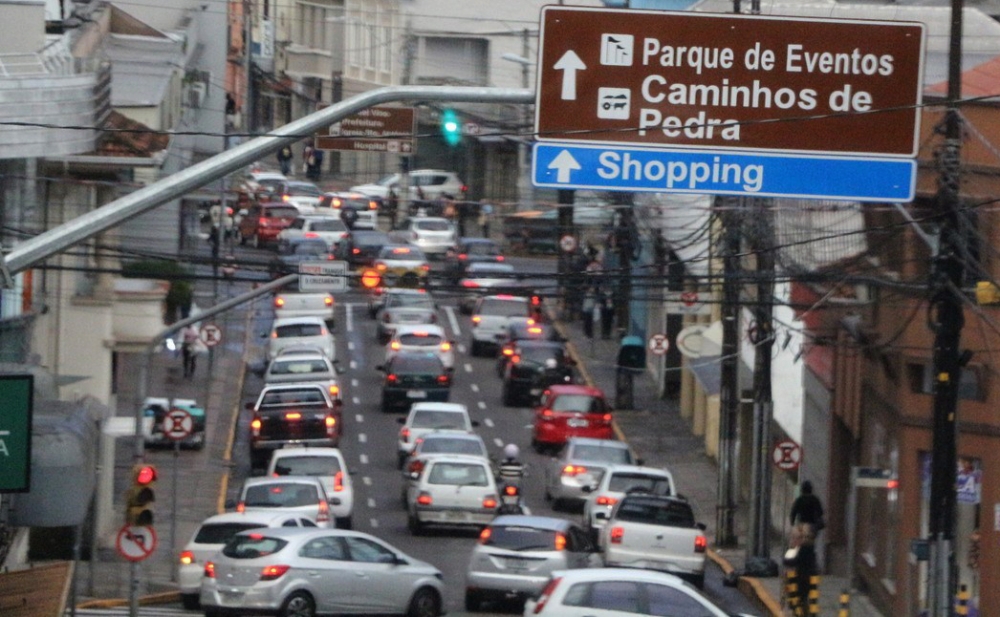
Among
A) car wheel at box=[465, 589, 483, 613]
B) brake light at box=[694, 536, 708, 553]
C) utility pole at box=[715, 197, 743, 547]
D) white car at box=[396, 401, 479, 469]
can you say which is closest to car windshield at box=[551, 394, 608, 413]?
white car at box=[396, 401, 479, 469]

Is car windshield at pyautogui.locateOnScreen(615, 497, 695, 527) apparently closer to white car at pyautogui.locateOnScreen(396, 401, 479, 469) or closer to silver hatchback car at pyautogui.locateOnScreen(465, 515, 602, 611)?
silver hatchback car at pyautogui.locateOnScreen(465, 515, 602, 611)

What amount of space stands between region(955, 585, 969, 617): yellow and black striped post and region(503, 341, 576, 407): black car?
23.7m

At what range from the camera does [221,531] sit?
23859 mm

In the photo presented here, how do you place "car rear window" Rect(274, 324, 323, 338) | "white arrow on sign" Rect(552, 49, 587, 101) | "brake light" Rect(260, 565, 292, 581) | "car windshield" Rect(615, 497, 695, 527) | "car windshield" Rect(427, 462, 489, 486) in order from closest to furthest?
"white arrow on sign" Rect(552, 49, 587, 101) < "brake light" Rect(260, 565, 292, 581) < "car windshield" Rect(615, 497, 695, 527) < "car windshield" Rect(427, 462, 489, 486) < "car rear window" Rect(274, 324, 323, 338)

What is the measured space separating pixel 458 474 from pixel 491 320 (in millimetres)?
20458

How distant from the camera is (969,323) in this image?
22.8 meters

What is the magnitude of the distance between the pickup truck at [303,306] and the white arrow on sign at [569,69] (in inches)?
1638

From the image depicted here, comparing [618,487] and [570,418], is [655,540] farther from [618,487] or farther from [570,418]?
[570,418]

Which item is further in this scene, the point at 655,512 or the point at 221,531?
the point at 655,512

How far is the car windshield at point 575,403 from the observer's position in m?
40.2

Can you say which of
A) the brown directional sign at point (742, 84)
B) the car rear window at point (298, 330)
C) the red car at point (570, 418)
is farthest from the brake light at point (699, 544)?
the car rear window at point (298, 330)

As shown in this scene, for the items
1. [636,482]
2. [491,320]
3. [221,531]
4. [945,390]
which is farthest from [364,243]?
[945,390]

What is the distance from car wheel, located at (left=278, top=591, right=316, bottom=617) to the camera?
21312 mm

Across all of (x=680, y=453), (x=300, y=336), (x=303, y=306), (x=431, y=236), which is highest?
(x=431, y=236)
